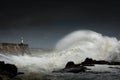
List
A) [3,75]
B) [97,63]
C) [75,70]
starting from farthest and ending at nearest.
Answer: [97,63], [75,70], [3,75]

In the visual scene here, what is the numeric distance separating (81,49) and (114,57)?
1045 centimetres

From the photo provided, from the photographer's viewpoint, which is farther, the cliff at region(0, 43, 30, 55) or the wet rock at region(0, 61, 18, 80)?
the cliff at region(0, 43, 30, 55)

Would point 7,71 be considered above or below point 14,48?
below

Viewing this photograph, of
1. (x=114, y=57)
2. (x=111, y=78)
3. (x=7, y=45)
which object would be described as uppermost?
(x=7, y=45)

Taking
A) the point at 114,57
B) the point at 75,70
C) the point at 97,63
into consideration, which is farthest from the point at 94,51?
the point at 75,70

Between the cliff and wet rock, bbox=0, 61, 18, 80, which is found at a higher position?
the cliff

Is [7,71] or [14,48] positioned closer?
[7,71]

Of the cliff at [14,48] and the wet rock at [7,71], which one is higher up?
the cliff at [14,48]

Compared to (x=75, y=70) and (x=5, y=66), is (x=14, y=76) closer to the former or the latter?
(x=5, y=66)

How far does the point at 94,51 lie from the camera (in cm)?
6359

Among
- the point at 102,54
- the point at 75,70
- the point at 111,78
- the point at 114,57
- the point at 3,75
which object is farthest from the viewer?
the point at 102,54

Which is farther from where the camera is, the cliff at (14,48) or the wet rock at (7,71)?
the cliff at (14,48)

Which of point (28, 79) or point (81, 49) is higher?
point (81, 49)

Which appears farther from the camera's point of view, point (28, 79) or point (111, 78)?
point (111, 78)
